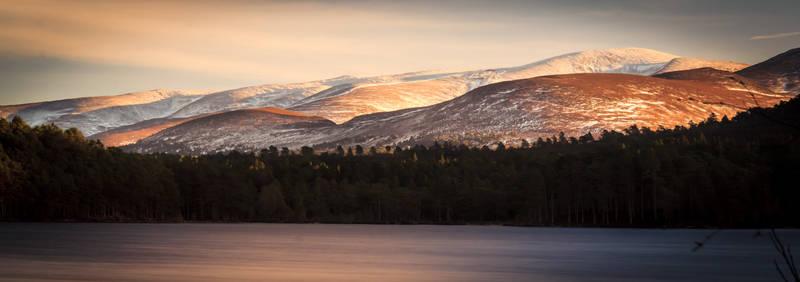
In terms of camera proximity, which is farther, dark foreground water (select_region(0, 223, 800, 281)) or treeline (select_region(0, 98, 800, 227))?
treeline (select_region(0, 98, 800, 227))

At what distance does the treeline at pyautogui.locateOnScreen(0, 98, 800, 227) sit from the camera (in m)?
128

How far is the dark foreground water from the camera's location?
167 feet

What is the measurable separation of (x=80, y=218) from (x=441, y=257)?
4000 inches

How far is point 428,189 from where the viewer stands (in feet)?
554

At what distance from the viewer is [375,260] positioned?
66.2m

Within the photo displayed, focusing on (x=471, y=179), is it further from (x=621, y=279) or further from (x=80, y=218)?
(x=621, y=279)

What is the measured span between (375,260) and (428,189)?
338 ft

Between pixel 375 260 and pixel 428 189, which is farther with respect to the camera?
pixel 428 189

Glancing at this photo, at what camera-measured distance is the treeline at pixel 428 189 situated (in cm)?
12769

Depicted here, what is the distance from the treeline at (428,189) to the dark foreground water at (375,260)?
33335 mm

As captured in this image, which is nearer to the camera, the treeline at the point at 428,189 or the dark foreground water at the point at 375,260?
the dark foreground water at the point at 375,260

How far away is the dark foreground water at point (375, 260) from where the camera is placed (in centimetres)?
5097

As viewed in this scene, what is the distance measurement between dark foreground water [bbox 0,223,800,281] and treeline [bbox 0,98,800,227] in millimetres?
33335

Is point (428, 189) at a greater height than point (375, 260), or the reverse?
point (428, 189)
